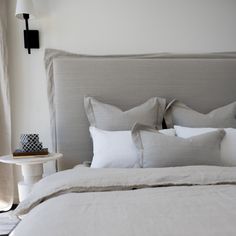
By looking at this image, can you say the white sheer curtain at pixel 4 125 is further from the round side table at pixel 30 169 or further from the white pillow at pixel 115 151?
the white pillow at pixel 115 151

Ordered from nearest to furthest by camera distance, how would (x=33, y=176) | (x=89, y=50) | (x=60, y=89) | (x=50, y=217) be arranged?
1. (x=50, y=217)
2. (x=33, y=176)
3. (x=60, y=89)
4. (x=89, y=50)

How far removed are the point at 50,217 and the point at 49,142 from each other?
152 centimetres

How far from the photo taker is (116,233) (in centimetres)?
78

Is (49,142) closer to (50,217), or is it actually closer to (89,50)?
(89,50)

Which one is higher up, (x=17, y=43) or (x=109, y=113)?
(x=17, y=43)

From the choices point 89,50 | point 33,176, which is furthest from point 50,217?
point 89,50

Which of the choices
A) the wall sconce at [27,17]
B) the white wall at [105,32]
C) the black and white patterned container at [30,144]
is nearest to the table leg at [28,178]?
the black and white patterned container at [30,144]

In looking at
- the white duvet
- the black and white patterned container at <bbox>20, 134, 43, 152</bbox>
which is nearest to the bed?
the white duvet

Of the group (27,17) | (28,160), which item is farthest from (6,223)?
(27,17)

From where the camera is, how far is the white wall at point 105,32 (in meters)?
2.37

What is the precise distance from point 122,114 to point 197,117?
1.86ft

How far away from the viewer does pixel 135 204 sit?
39.9 inches

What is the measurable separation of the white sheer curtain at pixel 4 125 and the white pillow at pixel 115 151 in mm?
814

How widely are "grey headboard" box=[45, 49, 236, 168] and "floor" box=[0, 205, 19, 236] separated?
1.81 ft
